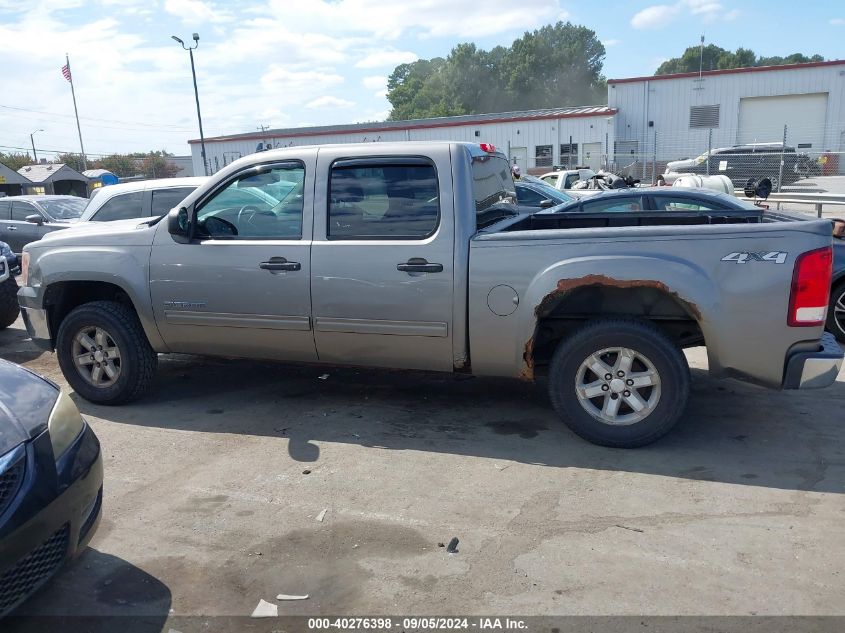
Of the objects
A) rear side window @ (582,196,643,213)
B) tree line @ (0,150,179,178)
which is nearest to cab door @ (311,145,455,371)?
rear side window @ (582,196,643,213)

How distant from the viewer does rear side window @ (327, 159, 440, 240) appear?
468cm

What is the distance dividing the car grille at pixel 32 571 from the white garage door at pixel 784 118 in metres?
40.9

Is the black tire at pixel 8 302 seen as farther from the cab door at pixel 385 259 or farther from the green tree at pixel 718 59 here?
the green tree at pixel 718 59

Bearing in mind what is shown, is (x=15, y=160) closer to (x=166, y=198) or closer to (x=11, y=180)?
(x=11, y=180)

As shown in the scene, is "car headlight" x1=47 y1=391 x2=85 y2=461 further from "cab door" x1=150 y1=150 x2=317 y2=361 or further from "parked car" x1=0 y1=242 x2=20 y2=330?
"parked car" x1=0 y1=242 x2=20 y2=330

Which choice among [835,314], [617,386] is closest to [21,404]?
[617,386]

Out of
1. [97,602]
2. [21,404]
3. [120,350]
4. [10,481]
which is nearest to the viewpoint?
[10,481]

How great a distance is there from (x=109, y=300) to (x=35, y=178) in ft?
113

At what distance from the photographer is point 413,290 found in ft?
15.1

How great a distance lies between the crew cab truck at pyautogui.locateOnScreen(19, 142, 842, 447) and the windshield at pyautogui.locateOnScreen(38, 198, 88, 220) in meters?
8.79

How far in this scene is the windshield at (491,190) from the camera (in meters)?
4.89

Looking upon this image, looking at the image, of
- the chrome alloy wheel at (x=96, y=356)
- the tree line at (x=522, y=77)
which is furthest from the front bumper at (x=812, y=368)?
the tree line at (x=522, y=77)

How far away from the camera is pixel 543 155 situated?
122 feet

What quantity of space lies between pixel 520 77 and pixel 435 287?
95.4 meters
